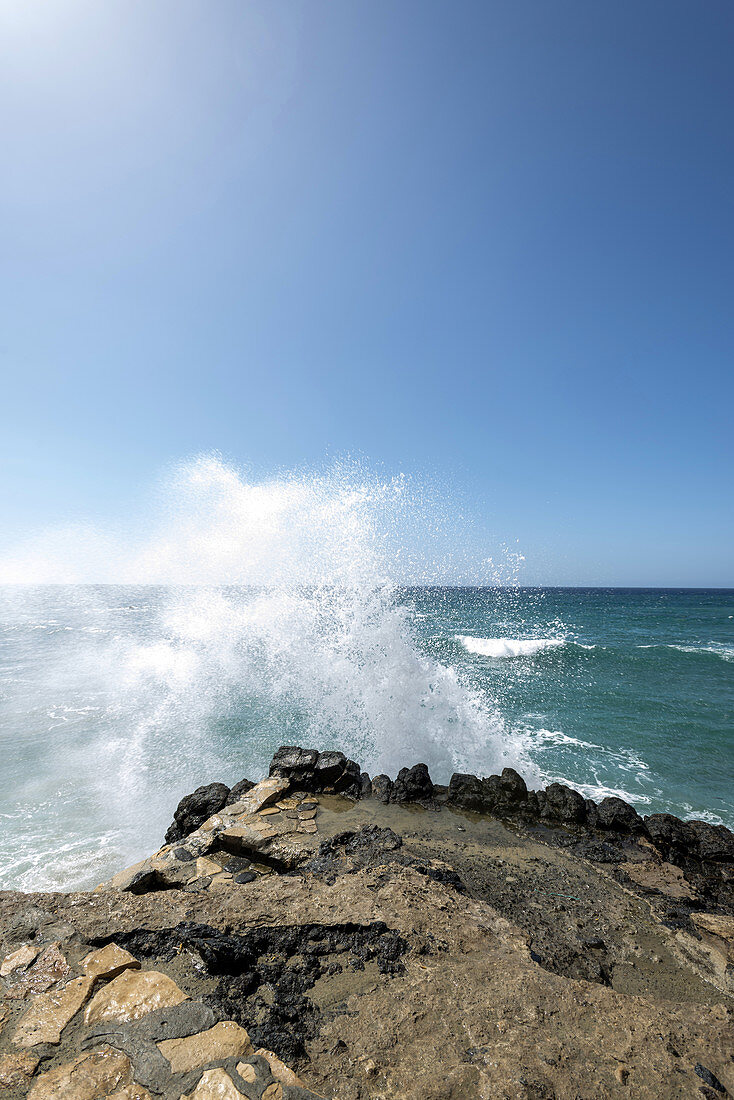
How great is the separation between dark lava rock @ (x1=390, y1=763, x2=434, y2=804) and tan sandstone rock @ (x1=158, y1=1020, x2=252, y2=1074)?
15.7ft

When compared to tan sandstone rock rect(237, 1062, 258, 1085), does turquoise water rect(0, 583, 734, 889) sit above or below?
below

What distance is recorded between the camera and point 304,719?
12.9m

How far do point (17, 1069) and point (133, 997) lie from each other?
68 cm

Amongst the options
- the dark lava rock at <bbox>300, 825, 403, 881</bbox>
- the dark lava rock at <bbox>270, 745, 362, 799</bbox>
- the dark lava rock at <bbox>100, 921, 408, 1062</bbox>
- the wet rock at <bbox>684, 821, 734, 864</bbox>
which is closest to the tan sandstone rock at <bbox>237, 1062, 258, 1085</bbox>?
Answer: the dark lava rock at <bbox>100, 921, 408, 1062</bbox>

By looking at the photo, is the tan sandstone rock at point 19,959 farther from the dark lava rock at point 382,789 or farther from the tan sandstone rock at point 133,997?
the dark lava rock at point 382,789

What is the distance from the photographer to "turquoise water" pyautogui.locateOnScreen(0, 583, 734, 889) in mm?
8727

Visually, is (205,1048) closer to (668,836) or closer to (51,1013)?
(51,1013)

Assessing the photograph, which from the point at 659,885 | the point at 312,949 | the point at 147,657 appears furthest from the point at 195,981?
the point at 147,657

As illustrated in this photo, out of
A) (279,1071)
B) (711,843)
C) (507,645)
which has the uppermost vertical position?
(279,1071)

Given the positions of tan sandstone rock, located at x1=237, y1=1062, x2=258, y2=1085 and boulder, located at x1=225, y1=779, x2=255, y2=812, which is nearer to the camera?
tan sandstone rock, located at x1=237, y1=1062, x2=258, y2=1085

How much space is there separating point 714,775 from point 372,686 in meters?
8.76

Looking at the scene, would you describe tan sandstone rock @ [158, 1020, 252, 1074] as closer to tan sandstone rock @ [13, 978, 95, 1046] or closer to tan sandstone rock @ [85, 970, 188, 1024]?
tan sandstone rock @ [85, 970, 188, 1024]

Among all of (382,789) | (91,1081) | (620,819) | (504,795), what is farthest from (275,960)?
(620,819)

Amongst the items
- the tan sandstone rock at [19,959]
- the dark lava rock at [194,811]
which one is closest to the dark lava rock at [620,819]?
the dark lava rock at [194,811]
